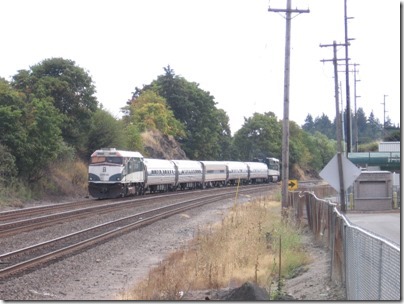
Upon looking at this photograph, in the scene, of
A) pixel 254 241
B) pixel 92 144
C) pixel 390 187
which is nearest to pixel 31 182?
pixel 92 144

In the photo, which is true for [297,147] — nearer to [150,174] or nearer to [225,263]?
[150,174]

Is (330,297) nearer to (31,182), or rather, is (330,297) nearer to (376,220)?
(376,220)

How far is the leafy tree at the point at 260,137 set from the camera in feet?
260

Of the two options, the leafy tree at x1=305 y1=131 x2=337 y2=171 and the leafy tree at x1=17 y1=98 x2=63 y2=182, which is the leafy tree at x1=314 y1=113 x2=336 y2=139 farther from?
the leafy tree at x1=17 y1=98 x2=63 y2=182

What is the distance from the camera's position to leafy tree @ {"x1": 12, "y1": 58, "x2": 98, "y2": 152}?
173 ft

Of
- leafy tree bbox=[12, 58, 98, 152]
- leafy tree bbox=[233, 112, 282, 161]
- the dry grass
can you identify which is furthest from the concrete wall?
leafy tree bbox=[233, 112, 282, 161]

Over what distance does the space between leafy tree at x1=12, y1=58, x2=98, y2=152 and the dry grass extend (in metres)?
31.5

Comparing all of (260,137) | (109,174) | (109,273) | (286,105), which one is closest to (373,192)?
(286,105)

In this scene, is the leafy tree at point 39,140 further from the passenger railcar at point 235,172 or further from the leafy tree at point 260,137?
the leafy tree at point 260,137

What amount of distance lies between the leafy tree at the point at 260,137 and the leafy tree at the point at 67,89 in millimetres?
27812

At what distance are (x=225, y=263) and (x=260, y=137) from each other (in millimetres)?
69683

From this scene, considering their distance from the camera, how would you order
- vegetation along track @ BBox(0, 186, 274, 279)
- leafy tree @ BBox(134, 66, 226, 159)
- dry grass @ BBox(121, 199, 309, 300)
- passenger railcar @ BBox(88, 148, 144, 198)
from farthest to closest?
1. leafy tree @ BBox(134, 66, 226, 159)
2. passenger railcar @ BBox(88, 148, 144, 198)
3. vegetation along track @ BBox(0, 186, 274, 279)
4. dry grass @ BBox(121, 199, 309, 300)

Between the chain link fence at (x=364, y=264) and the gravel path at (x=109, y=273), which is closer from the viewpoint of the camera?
the chain link fence at (x=364, y=264)

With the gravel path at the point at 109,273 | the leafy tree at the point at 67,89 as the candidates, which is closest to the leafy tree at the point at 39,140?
the leafy tree at the point at 67,89
